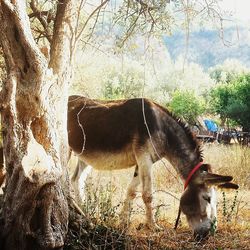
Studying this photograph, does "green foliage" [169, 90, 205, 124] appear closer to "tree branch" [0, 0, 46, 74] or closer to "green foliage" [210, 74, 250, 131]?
"green foliage" [210, 74, 250, 131]

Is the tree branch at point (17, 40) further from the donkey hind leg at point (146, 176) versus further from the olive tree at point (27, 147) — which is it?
the donkey hind leg at point (146, 176)

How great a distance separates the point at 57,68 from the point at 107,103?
2.90 metres

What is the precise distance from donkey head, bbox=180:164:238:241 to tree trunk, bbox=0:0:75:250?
2299 millimetres

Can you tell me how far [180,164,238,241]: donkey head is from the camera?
A: 6.38 m

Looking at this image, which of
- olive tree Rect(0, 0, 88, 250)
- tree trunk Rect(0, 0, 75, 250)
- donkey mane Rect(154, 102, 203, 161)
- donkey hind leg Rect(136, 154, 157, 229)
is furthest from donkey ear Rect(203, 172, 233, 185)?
tree trunk Rect(0, 0, 75, 250)

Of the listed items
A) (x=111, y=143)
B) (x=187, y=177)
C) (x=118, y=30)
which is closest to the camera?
(x=187, y=177)

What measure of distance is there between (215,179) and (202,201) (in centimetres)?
37

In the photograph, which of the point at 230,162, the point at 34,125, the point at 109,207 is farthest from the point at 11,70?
the point at 230,162

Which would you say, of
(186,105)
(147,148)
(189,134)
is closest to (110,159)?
(147,148)

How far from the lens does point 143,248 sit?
529 centimetres

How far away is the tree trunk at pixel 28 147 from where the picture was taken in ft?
14.4

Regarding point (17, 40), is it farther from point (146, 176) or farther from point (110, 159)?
point (110, 159)

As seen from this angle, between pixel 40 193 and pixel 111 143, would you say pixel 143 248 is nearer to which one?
pixel 40 193

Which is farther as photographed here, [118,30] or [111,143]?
[118,30]
